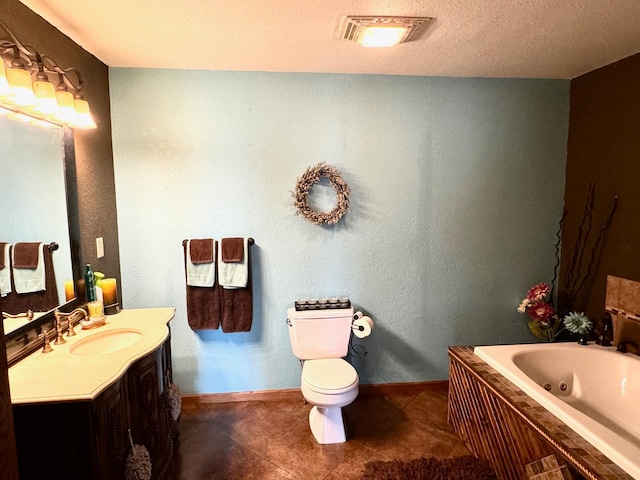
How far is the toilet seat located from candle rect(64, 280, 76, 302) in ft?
4.55

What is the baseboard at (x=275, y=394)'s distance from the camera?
2711mm

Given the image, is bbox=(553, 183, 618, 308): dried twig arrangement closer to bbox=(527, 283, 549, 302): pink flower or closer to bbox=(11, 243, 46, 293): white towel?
bbox=(527, 283, 549, 302): pink flower

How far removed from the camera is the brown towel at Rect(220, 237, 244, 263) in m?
2.49

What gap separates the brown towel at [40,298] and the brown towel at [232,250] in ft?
3.08

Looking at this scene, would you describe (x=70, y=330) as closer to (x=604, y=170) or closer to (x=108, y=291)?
(x=108, y=291)

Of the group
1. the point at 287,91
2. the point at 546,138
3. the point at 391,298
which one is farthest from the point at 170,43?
the point at 546,138

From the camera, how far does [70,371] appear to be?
146cm

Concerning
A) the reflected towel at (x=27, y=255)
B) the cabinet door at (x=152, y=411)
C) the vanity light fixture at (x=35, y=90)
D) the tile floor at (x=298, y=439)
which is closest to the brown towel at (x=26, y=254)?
the reflected towel at (x=27, y=255)

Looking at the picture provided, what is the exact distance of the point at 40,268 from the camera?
5.80ft

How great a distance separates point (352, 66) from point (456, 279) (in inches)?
67.2

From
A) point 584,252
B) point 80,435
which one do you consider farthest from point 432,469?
point 584,252

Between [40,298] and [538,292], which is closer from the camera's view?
[40,298]

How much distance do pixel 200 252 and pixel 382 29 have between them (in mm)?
1713

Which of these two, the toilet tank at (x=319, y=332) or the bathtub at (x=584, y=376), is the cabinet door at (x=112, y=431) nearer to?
the toilet tank at (x=319, y=332)
